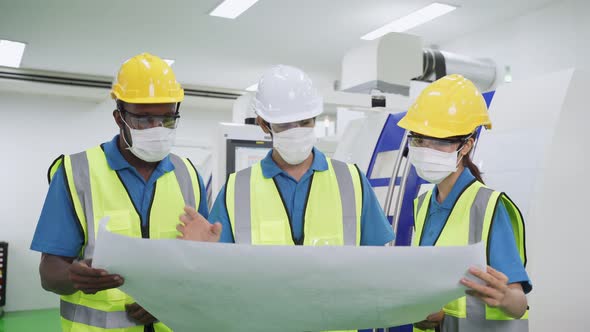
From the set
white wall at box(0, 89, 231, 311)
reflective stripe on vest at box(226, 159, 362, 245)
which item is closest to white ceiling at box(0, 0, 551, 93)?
white wall at box(0, 89, 231, 311)

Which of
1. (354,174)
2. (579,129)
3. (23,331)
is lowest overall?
(23,331)

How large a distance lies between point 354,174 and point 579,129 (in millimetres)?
1289

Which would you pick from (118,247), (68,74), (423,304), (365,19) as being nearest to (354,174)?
(423,304)

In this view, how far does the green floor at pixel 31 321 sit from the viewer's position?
8.29 m

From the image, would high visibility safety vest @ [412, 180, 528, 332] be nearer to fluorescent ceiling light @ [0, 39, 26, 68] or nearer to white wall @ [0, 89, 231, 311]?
fluorescent ceiling light @ [0, 39, 26, 68]

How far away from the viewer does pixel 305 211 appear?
1753 millimetres

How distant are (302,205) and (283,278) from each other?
0.69 metres

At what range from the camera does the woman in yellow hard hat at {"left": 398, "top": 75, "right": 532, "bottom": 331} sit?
1666 mm

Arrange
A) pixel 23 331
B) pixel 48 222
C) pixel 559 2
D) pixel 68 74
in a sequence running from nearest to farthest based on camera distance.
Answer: pixel 48 222 < pixel 559 2 < pixel 23 331 < pixel 68 74

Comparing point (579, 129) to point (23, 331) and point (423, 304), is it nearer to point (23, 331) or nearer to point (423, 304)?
point (423, 304)

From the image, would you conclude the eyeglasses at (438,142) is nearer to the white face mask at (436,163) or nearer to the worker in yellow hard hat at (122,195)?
the white face mask at (436,163)

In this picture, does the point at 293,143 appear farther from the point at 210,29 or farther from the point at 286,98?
the point at 210,29

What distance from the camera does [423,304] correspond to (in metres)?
1.18

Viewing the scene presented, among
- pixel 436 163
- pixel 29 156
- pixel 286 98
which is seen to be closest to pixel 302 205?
pixel 286 98
